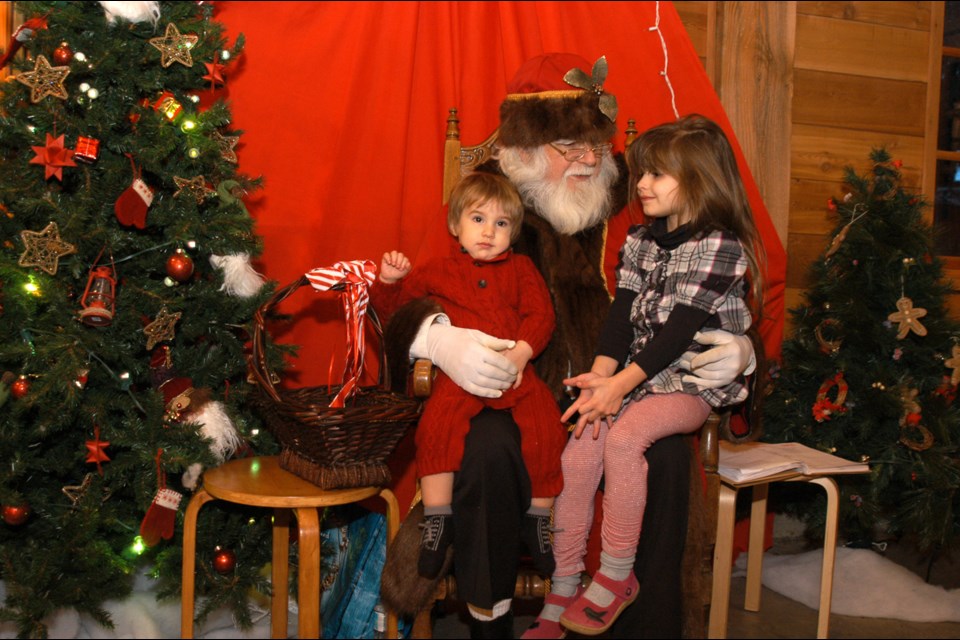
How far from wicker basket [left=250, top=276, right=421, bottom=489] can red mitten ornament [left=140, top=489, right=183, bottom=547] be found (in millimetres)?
328

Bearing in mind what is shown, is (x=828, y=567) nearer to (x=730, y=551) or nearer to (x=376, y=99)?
(x=730, y=551)

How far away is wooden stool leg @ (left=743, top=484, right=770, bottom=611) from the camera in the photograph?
2.73m

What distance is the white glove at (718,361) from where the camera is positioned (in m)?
2.23

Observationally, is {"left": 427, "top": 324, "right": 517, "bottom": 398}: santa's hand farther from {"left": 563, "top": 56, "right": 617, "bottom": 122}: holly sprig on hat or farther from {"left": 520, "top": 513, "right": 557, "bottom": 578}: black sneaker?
{"left": 563, "top": 56, "right": 617, "bottom": 122}: holly sprig on hat

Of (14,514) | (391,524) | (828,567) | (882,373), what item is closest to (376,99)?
(391,524)

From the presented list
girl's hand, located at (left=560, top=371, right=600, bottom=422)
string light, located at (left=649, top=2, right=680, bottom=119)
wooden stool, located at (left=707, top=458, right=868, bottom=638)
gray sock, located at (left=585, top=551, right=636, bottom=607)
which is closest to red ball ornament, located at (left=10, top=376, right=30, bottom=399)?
girl's hand, located at (left=560, top=371, right=600, bottom=422)

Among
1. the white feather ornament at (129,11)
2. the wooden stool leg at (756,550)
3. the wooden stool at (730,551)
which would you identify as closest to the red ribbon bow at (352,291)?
the white feather ornament at (129,11)

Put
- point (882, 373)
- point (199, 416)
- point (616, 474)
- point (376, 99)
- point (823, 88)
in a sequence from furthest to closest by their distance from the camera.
Answer: point (823, 88) → point (376, 99) → point (882, 373) → point (199, 416) → point (616, 474)

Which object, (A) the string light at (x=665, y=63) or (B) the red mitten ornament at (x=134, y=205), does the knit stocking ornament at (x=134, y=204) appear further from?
(A) the string light at (x=665, y=63)

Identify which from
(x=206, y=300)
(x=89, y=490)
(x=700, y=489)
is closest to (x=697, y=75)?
(x=700, y=489)

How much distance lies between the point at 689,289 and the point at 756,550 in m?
1.07

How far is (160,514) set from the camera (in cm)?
226

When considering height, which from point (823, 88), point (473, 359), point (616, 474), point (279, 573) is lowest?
point (279, 573)

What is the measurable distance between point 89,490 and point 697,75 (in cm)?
273
